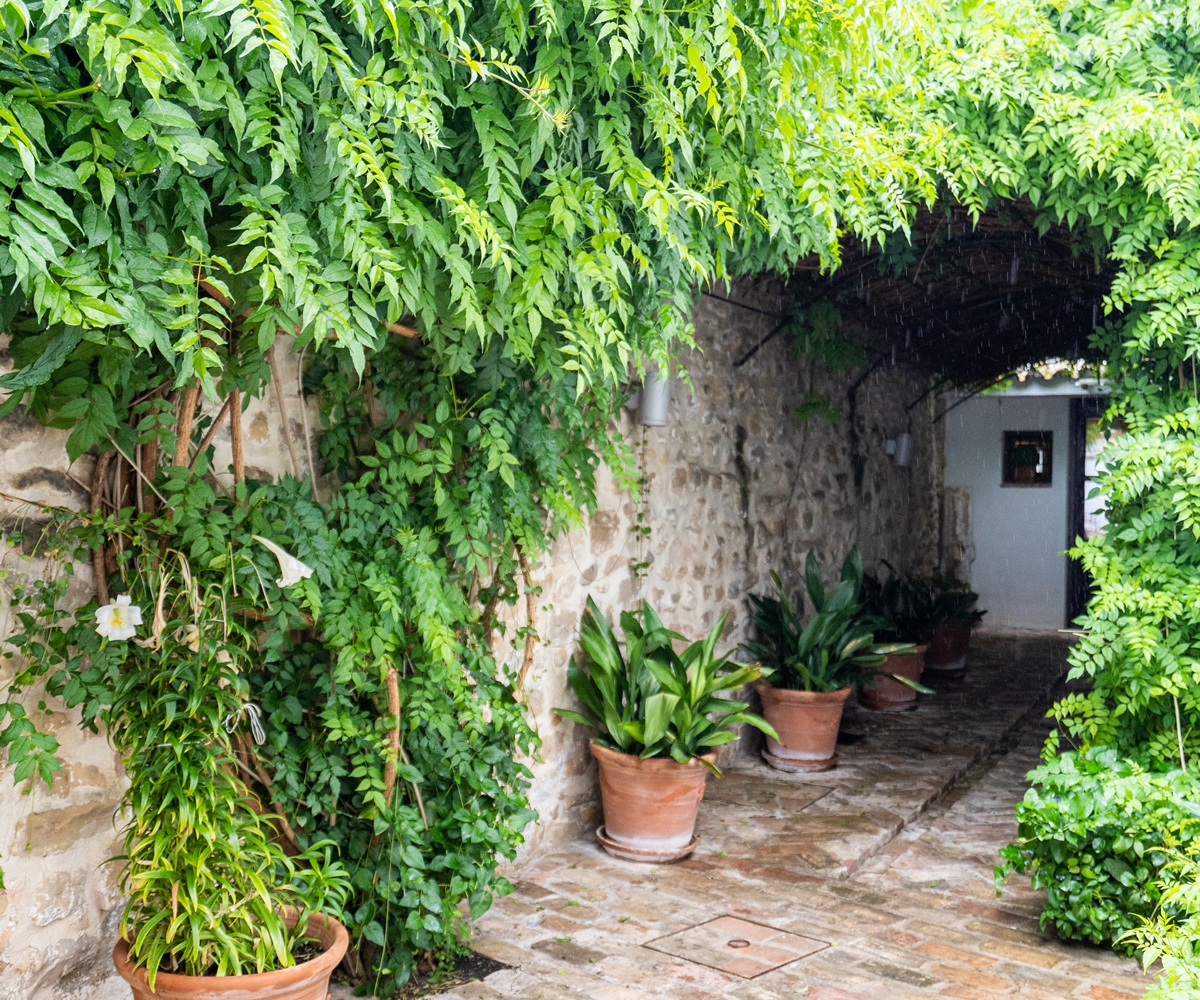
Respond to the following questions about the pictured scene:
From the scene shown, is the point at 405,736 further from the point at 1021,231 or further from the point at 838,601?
the point at 1021,231

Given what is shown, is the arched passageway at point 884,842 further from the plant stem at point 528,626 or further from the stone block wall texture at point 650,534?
the plant stem at point 528,626

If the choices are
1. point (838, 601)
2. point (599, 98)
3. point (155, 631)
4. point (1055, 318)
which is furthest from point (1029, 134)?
point (1055, 318)

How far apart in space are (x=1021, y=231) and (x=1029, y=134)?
1318 mm

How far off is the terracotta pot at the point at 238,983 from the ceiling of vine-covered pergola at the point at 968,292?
9.20 ft

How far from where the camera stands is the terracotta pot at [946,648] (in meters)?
8.23

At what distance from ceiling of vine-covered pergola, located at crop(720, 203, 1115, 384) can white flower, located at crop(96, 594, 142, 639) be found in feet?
8.64

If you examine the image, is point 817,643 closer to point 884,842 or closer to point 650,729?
point 884,842

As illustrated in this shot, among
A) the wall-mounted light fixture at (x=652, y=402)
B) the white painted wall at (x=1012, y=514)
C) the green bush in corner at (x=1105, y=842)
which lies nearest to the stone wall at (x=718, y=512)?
the wall-mounted light fixture at (x=652, y=402)

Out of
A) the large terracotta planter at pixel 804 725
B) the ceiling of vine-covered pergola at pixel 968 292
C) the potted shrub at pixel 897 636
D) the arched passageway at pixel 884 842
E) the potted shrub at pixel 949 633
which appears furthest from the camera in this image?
the potted shrub at pixel 949 633

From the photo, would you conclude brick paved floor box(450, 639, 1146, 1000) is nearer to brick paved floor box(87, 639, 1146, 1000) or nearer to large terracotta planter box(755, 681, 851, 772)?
brick paved floor box(87, 639, 1146, 1000)

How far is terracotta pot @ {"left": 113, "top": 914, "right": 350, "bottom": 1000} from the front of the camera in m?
2.27

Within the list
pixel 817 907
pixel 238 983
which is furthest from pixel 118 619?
pixel 817 907

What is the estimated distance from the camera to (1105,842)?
335 centimetres

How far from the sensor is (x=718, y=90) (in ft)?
8.97
